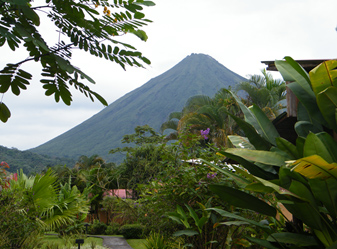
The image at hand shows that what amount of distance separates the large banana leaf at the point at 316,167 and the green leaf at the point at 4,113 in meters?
2.26

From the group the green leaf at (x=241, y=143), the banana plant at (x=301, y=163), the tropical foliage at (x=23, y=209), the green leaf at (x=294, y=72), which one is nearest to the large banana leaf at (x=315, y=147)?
the banana plant at (x=301, y=163)

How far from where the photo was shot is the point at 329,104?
3340 millimetres

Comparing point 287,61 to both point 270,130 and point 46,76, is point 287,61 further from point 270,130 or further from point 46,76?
point 46,76

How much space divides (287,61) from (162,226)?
3.55 meters

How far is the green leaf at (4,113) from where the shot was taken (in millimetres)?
2932

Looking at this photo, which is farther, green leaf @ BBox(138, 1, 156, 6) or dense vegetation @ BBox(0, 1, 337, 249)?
dense vegetation @ BBox(0, 1, 337, 249)

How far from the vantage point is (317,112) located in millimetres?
3629

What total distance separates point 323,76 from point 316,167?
1.01 meters

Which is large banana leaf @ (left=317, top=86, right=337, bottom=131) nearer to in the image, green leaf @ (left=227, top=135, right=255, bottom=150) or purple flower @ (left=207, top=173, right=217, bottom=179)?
green leaf @ (left=227, top=135, right=255, bottom=150)

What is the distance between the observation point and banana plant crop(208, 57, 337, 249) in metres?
2.94

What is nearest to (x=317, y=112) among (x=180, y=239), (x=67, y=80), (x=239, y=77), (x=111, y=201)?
(x=67, y=80)

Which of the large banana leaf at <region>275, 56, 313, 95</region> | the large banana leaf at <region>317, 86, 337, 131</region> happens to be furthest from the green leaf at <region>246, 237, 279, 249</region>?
the large banana leaf at <region>275, 56, 313, 95</region>

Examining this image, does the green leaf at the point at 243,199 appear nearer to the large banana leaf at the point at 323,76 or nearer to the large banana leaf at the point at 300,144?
the large banana leaf at the point at 300,144

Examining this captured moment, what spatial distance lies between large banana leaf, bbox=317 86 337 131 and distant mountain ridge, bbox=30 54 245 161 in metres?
115
